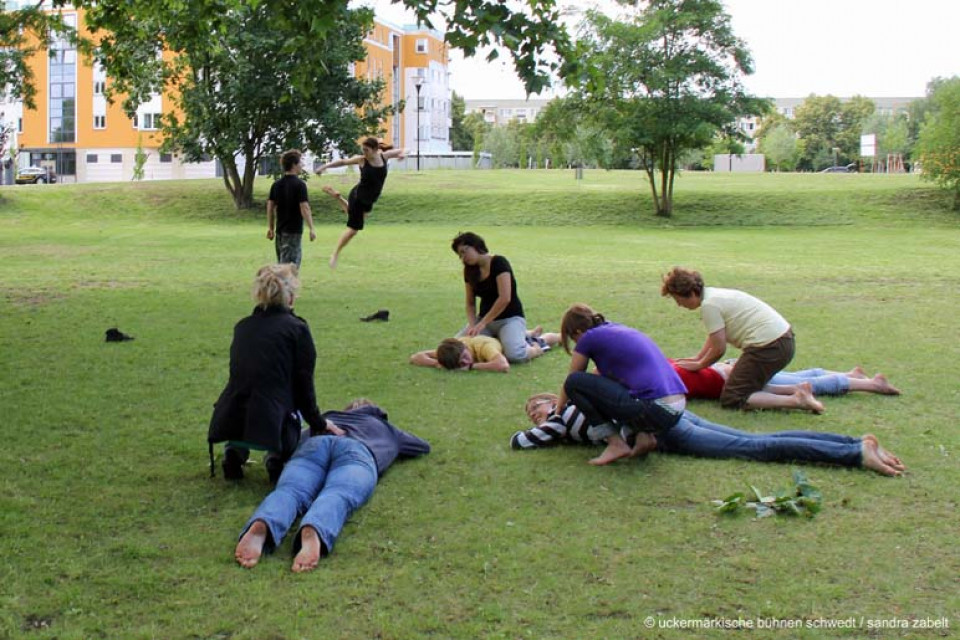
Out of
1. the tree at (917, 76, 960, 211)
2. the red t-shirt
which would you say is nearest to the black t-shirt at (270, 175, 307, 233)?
the red t-shirt

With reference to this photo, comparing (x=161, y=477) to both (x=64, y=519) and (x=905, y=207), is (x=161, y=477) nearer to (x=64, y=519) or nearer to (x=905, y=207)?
(x=64, y=519)

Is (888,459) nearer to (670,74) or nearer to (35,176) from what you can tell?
(670,74)

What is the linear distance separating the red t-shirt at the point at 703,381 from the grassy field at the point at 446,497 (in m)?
0.15

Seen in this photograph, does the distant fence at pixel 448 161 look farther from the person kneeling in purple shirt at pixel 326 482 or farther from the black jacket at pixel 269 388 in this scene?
the black jacket at pixel 269 388

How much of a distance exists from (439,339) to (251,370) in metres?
6.01

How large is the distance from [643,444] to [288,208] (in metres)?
8.00

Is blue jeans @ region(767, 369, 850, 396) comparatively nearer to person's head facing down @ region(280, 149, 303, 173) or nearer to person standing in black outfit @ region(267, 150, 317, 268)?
person standing in black outfit @ region(267, 150, 317, 268)

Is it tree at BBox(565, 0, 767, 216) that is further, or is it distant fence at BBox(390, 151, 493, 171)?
distant fence at BBox(390, 151, 493, 171)

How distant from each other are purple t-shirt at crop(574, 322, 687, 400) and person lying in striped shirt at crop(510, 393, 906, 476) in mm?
327

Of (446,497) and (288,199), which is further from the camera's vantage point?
(288,199)

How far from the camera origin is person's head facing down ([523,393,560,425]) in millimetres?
7566

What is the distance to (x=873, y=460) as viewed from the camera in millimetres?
6430

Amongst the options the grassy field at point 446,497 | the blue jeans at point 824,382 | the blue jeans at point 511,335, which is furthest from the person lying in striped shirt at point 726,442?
the blue jeans at point 511,335

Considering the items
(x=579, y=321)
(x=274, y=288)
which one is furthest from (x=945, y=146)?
(x=274, y=288)
